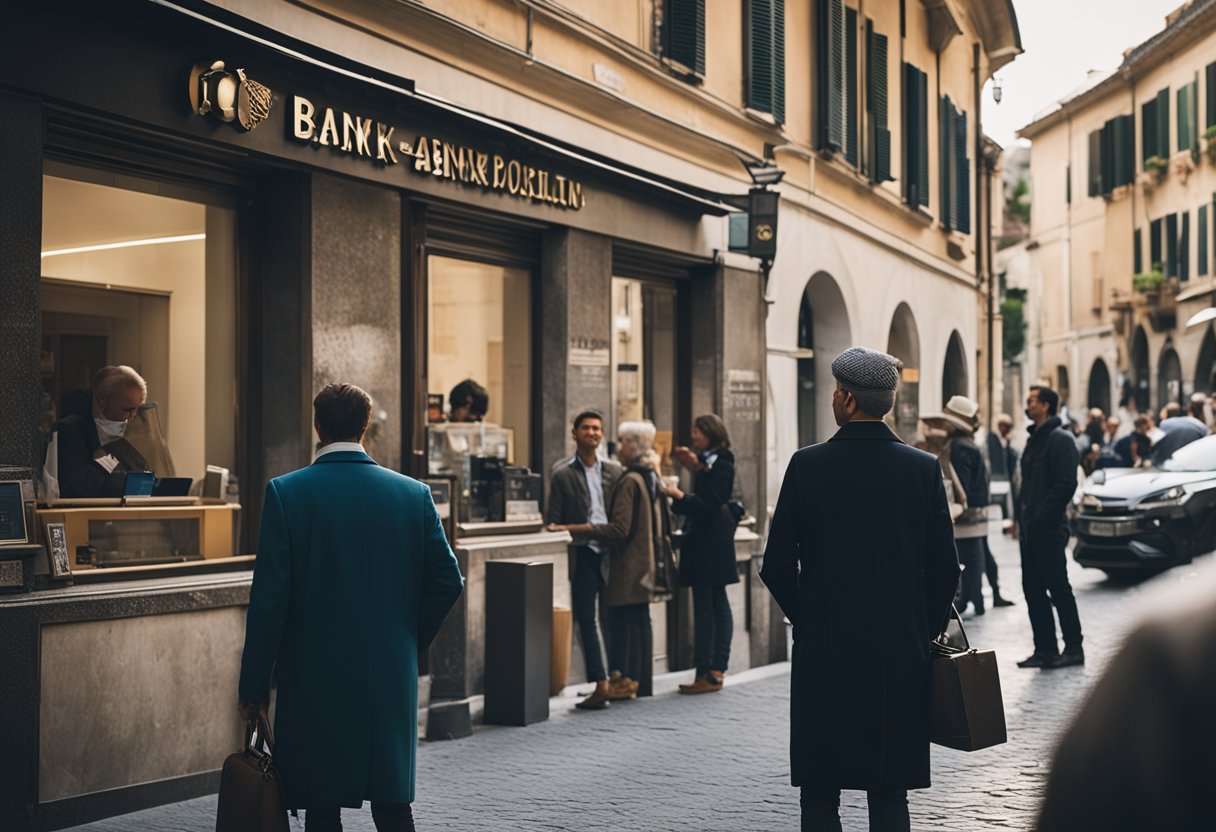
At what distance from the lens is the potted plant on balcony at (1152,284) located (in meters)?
44.3

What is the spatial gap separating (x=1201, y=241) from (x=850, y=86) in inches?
964

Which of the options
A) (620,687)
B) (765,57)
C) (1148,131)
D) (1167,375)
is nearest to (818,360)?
(765,57)

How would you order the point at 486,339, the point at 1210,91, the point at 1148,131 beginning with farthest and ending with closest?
the point at 1148,131, the point at 1210,91, the point at 486,339

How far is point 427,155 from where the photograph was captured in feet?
34.3

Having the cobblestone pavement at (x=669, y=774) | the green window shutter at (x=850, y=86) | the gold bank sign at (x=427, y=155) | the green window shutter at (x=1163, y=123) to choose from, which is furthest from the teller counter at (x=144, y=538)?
the green window shutter at (x=1163, y=123)

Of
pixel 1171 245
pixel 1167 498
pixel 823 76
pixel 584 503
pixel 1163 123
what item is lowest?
pixel 1167 498

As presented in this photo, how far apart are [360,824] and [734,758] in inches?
92.2

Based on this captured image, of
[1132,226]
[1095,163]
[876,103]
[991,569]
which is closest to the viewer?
[991,569]

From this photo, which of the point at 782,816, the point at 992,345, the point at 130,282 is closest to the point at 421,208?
the point at 130,282

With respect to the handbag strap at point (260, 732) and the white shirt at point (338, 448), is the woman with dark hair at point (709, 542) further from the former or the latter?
the handbag strap at point (260, 732)

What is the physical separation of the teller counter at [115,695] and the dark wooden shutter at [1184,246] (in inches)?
1527

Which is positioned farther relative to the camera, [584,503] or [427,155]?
[584,503]

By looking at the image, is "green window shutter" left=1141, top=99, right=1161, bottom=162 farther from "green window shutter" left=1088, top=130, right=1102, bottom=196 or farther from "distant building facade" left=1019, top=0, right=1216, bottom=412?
"green window shutter" left=1088, top=130, right=1102, bottom=196

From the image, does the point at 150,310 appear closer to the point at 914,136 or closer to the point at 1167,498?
the point at 1167,498
